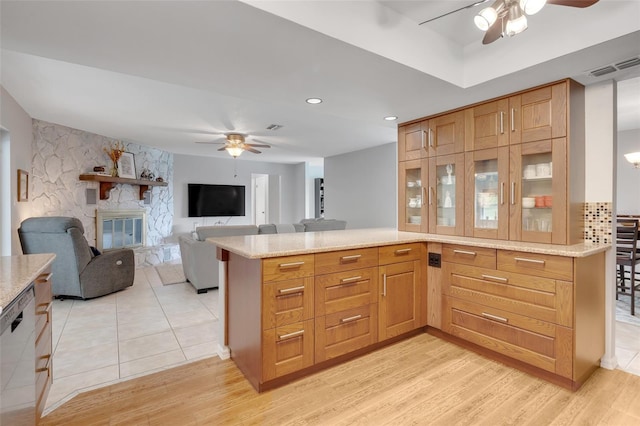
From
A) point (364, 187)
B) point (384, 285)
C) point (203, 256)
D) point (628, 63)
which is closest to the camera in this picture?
point (628, 63)

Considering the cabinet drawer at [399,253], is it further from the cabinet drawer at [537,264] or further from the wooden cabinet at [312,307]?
the cabinet drawer at [537,264]

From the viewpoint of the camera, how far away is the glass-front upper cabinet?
2660 millimetres

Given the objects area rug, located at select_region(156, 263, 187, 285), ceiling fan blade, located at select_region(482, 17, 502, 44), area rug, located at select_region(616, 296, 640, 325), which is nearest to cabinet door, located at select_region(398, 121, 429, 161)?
ceiling fan blade, located at select_region(482, 17, 502, 44)

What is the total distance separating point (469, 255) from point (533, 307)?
56 centimetres

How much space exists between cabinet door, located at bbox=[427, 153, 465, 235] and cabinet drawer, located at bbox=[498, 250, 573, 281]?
632mm

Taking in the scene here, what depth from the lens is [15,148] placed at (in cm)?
384

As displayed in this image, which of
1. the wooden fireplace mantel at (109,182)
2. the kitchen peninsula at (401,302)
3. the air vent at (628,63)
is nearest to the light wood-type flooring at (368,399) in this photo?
the kitchen peninsula at (401,302)

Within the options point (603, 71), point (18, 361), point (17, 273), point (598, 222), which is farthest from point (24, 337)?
point (603, 71)

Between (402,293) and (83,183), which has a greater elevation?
(83,183)

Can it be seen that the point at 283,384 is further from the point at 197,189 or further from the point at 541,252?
the point at 197,189

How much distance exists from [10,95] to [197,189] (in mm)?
4243

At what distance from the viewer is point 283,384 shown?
6.93ft

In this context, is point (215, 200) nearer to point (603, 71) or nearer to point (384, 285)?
point (384, 285)

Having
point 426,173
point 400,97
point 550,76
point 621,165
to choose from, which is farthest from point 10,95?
point 621,165
